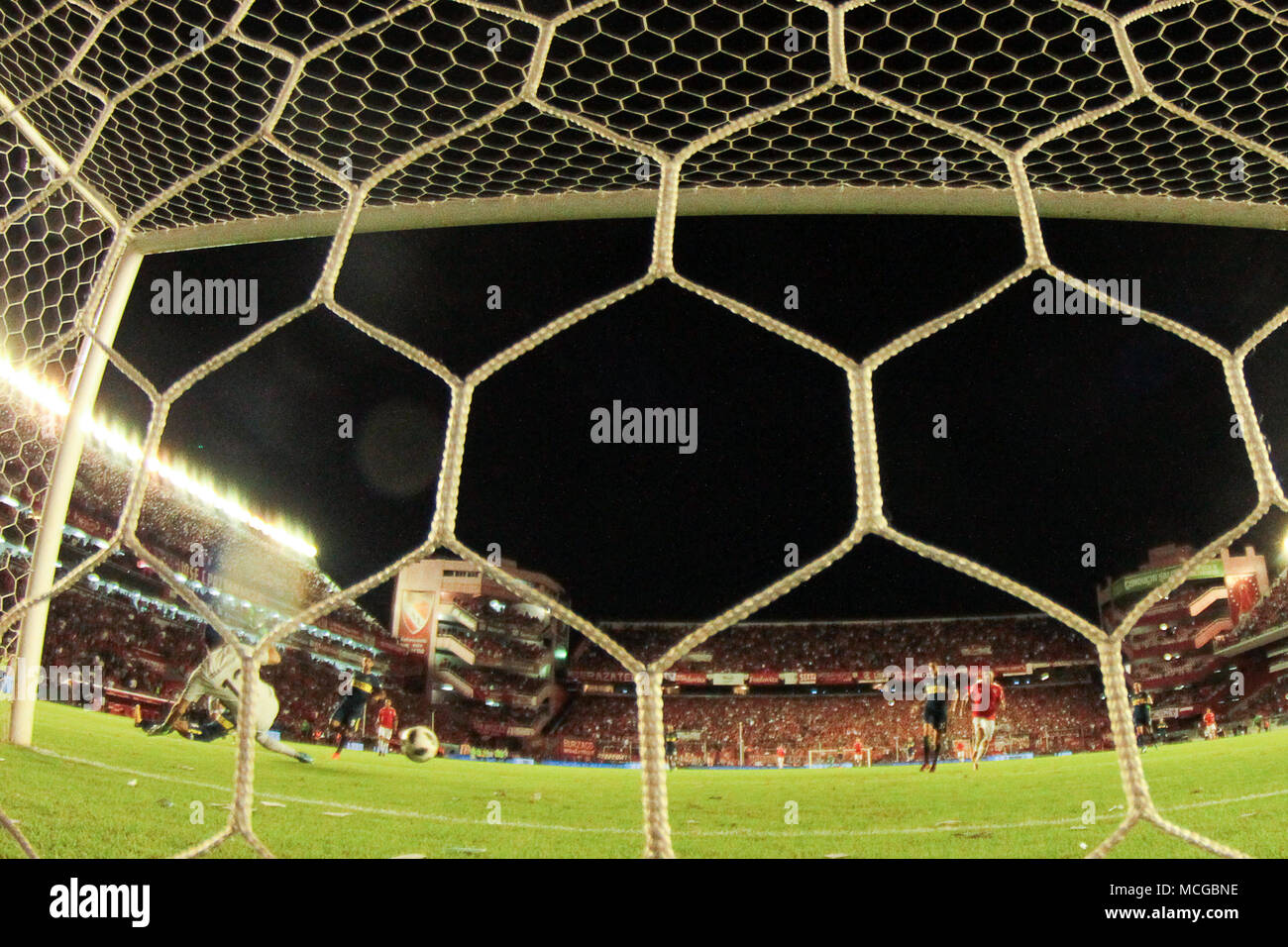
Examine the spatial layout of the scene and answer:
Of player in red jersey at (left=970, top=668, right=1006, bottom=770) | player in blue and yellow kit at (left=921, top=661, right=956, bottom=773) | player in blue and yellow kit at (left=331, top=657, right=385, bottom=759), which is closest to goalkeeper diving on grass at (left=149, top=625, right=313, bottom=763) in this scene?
player in blue and yellow kit at (left=331, top=657, right=385, bottom=759)

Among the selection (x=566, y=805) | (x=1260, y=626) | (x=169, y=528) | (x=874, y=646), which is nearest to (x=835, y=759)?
(x=874, y=646)

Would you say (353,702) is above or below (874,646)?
below

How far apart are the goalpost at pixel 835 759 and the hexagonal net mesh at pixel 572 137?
10.5 feet

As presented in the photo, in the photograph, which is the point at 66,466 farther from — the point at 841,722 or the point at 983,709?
the point at 983,709

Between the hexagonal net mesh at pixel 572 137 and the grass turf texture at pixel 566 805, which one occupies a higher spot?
the hexagonal net mesh at pixel 572 137

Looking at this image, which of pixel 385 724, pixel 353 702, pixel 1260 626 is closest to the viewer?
pixel 1260 626

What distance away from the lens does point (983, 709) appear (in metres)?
4.23

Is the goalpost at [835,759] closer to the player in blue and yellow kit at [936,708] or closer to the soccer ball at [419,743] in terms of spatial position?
the player in blue and yellow kit at [936,708]

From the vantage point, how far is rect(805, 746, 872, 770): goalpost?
3.71 meters

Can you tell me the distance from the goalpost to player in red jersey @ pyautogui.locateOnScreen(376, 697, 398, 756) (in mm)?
1787

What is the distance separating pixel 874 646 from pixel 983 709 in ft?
3.78

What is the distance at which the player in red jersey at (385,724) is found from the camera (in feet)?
10.3

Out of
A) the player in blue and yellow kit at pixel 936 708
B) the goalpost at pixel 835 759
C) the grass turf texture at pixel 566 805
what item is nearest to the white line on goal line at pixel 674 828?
the grass turf texture at pixel 566 805

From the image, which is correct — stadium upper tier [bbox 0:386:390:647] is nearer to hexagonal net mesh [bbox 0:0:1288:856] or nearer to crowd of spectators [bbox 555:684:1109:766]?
hexagonal net mesh [bbox 0:0:1288:856]
